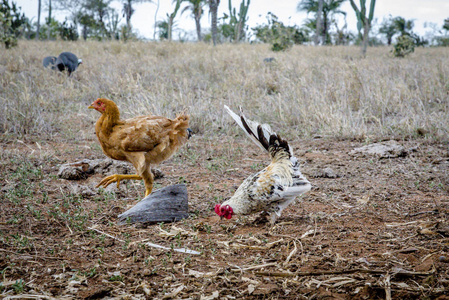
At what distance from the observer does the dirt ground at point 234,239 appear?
216 cm

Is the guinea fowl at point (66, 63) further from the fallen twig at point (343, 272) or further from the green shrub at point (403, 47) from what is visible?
the green shrub at point (403, 47)

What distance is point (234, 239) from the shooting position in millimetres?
2877

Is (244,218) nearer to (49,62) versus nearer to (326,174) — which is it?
(326,174)

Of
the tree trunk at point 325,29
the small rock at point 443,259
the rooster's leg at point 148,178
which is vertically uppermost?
the tree trunk at point 325,29

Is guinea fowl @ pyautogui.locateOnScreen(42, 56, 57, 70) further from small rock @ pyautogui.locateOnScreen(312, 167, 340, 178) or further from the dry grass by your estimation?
small rock @ pyautogui.locateOnScreen(312, 167, 340, 178)

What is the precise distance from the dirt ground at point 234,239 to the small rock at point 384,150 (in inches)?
4.7

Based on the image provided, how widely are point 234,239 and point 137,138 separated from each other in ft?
4.09

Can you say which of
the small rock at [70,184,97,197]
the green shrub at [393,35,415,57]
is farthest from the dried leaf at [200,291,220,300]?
the green shrub at [393,35,415,57]

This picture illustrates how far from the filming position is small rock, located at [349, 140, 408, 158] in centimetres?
483

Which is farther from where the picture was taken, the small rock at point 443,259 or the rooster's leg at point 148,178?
the rooster's leg at point 148,178

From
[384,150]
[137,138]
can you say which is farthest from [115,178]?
[384,150]

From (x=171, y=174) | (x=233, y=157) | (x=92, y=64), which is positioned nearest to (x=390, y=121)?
(x=233, y=157)

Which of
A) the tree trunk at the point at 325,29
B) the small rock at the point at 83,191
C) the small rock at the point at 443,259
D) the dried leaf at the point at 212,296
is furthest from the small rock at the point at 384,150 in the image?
the tree trunk at the point at 325,29

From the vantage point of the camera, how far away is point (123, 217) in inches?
126
